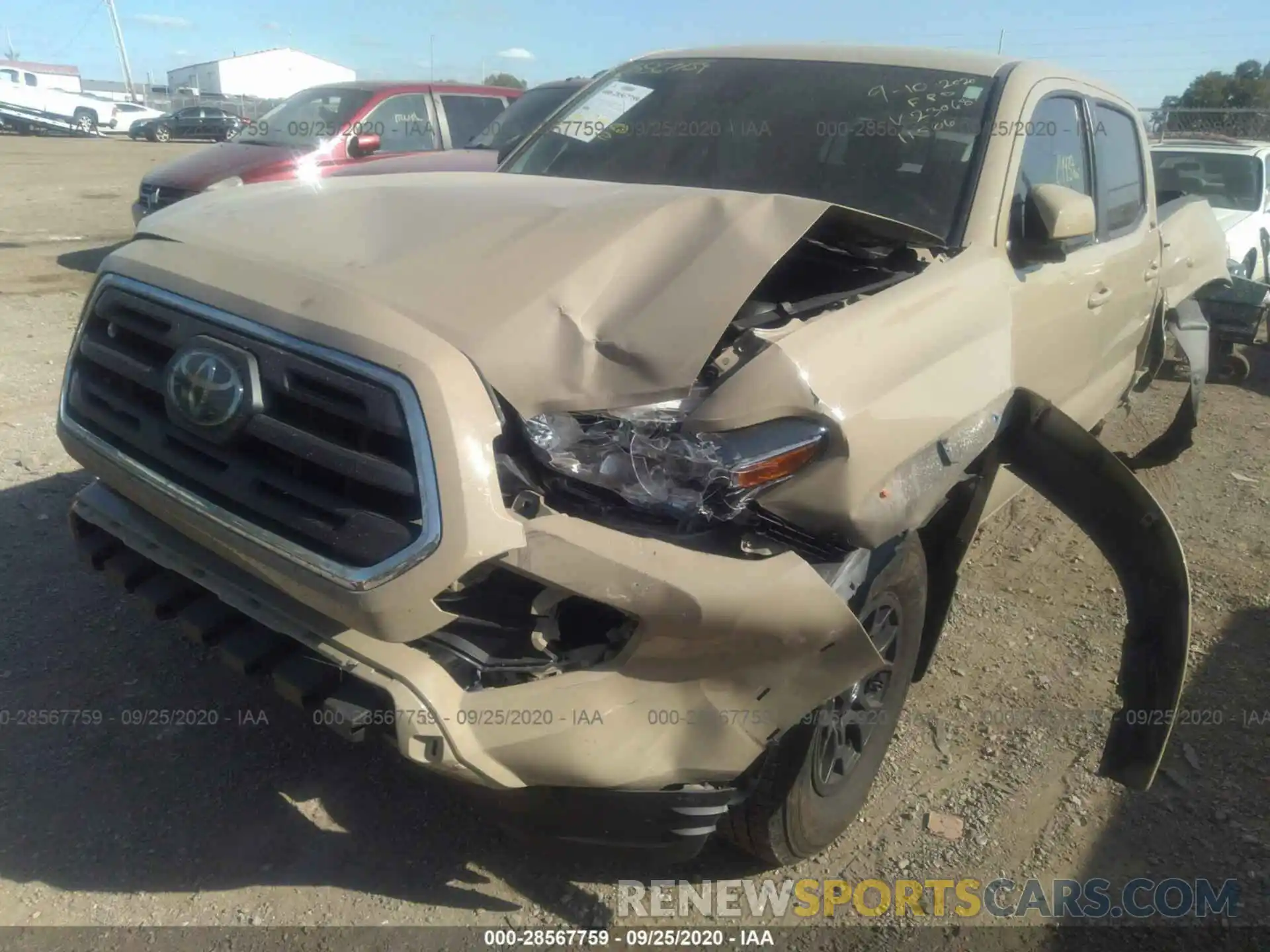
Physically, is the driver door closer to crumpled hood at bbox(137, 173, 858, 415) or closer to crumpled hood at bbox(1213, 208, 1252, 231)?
crumpled hood at bbox(137, 173, 858, 415)

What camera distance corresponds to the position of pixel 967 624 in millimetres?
3748

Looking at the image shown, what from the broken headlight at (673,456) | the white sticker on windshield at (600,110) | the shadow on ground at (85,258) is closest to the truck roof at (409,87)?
the shadow on ground at (85,258)

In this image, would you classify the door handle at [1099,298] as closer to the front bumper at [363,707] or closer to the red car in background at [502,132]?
the front bumper at [363,707]

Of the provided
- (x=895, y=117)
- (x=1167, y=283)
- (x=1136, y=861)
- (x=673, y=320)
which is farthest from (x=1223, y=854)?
(x=1167, y=283)

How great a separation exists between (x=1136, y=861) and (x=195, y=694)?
277 cm

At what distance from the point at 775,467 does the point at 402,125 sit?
8.52 metres

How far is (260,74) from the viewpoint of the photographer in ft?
219

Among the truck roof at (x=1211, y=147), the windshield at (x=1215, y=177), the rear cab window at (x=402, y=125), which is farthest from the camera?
the rear cab window at (x=402, y=125)

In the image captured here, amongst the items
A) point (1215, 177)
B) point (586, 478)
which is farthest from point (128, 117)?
point (586, 478)

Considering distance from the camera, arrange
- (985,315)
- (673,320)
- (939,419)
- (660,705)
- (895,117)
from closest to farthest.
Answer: (660,705)
(673,320)
(939,419)
(985,315)
(895,117)

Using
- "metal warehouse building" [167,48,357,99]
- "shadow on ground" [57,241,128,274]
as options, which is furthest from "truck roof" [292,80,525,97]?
"metal warehouse building" [167,48,357,99]

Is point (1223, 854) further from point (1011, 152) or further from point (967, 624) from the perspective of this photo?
point (1011, 152)

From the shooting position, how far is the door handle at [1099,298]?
3.54m

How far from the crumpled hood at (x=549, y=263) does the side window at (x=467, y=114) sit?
7642 mm
